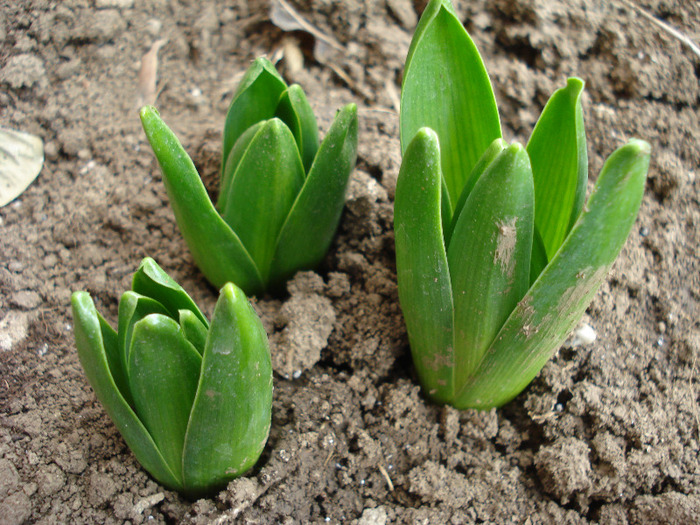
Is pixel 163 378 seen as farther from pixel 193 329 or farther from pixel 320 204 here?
pixel 320 204

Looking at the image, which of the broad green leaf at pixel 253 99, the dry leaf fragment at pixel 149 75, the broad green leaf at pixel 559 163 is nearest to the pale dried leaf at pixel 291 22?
the dry leaf fragment at pixel 149 75

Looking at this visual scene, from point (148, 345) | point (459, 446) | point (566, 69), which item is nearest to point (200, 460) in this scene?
point (148, 345)

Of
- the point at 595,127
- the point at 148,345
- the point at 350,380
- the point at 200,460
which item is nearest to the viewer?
the point at 148,345

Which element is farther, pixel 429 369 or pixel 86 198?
pixel 86 198

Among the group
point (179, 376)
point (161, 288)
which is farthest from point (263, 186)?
point (179, 376)

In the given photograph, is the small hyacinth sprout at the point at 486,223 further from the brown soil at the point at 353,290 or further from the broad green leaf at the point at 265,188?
the broad green leaf at the point at 265,188

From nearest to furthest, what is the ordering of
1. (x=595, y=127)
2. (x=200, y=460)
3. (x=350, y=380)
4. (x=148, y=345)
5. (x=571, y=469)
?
(x=148, y=345)
(x=200, y=460)
(x=571, y=469)
(x=350, y=380)
(x=595, y=127)

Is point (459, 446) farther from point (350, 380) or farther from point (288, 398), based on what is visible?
point (288, 398)
